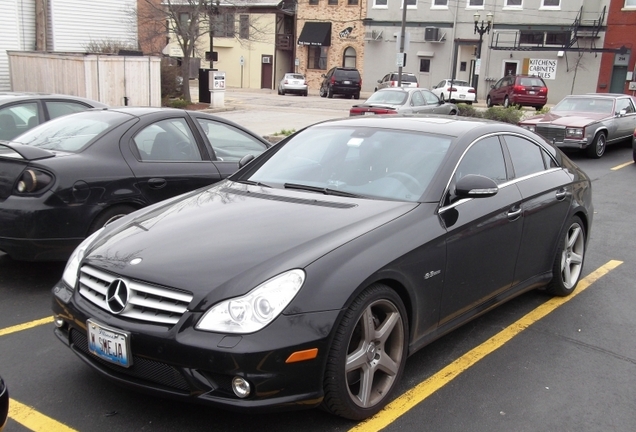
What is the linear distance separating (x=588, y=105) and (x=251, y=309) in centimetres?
1533

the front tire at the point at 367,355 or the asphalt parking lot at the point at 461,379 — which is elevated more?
the front tire at the point at 367,355

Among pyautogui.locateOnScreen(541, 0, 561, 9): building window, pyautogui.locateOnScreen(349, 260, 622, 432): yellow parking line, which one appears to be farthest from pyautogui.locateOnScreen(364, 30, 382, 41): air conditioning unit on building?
pyautogui.locateOnScreen(349, 260, 622, 432): yellow parking line

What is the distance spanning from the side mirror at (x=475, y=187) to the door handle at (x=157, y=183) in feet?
9.90

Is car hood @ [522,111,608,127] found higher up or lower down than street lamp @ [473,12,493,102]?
lower down

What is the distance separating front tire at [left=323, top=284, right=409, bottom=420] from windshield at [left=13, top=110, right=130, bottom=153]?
346cm

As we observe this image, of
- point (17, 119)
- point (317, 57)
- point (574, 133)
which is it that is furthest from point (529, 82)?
point (17, 119)

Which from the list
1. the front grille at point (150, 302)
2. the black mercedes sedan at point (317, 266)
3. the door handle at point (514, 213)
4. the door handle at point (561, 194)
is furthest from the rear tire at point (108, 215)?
the door handle at point (561, 194)

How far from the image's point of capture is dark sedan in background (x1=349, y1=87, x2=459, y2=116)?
56.0 feet

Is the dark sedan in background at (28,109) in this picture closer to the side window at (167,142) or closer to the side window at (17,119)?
the side window at (17,119)

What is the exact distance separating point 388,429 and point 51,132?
4.38 m

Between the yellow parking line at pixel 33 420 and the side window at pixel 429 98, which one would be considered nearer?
the yellow parking line at pixel 33 420

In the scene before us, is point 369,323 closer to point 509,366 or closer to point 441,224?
point 441,224

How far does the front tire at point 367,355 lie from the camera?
323 centimetres

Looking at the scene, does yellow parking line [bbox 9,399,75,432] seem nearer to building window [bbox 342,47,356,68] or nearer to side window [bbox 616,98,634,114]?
side window [bbox 616,98,634,114]
